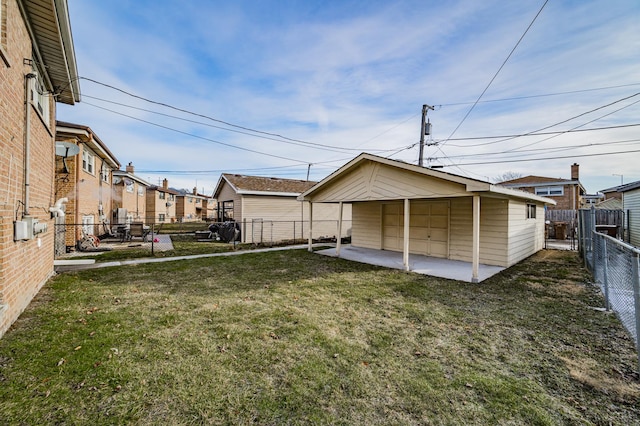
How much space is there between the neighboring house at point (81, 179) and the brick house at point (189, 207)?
24.6 metres

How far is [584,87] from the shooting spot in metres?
12.3

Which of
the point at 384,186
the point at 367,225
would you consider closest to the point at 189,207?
the point at 367,225

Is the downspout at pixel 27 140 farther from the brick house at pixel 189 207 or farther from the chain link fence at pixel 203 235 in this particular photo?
the brick house at pixel 189 207

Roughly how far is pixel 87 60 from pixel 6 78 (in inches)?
279

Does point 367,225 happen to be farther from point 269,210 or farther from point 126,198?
point 126,198

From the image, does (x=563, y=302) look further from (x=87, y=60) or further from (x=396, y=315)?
(x=87, y=60)

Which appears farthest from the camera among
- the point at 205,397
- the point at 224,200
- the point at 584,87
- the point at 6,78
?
the point at 224,200

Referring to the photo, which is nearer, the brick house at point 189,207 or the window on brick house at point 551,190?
the window on brick house at point 551,190

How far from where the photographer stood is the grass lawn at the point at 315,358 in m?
2.35

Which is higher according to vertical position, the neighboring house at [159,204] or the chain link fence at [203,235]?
the neighboring house at [159,204]

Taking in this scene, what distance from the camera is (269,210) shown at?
54.4 feet

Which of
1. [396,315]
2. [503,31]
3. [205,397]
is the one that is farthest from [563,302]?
[503,31]

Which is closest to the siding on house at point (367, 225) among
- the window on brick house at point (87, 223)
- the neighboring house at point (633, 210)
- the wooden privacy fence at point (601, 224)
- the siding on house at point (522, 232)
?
the siding on house at point (522, 232)

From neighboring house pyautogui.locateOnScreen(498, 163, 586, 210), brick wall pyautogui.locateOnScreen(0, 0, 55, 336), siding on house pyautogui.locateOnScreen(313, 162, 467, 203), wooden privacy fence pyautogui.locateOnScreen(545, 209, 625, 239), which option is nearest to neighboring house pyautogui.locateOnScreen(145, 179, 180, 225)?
siding on house pyautogui.locateOnScreen(313, 162, 467, 203)
